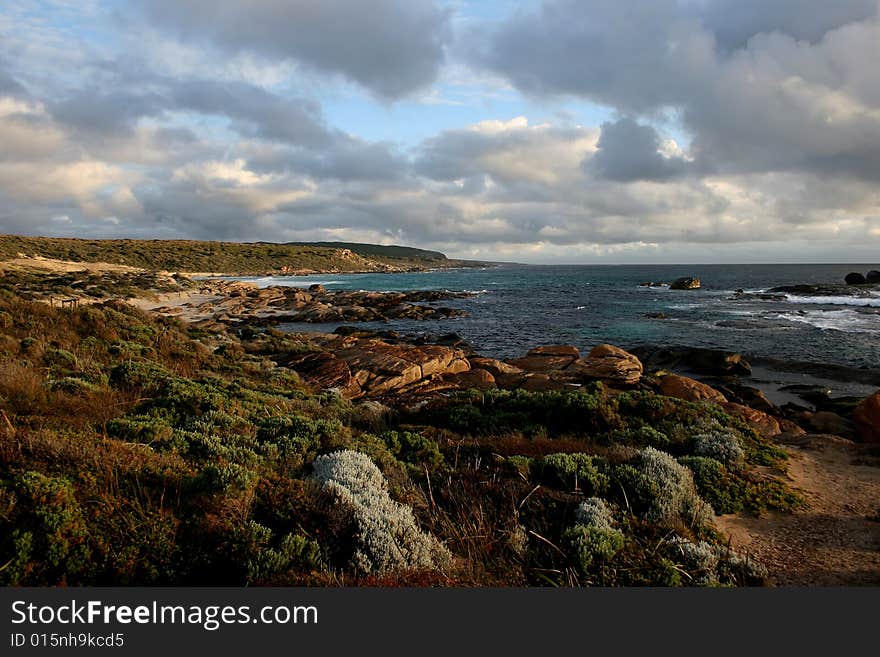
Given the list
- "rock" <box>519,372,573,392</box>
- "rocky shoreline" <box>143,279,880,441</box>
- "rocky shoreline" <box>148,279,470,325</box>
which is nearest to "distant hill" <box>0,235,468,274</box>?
"rocky shoreline" <box>148,279,470,325</box>

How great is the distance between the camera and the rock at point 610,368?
19.5 m

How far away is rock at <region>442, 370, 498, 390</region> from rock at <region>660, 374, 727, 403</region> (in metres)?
6.72

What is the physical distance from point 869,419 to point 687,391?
4.96 m

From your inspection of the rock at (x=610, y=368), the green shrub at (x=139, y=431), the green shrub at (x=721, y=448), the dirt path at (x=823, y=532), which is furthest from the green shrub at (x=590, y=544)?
the rock at (x=610, y=368)

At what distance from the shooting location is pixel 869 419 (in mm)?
12977

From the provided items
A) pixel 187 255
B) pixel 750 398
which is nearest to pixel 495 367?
pixel 750 398

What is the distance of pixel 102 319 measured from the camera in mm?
16875

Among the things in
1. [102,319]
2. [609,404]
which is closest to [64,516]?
[609,404]

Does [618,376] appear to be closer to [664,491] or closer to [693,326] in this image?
[664,491]

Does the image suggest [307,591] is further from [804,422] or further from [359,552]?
[804,422]

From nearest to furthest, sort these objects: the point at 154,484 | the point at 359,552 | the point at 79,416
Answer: the point at 359,552, the point at 154,484, the point at 79,416

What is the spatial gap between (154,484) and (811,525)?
9232 millimetres

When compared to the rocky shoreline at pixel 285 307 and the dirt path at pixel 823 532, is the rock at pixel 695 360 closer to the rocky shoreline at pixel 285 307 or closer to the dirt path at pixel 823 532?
the dirt path at pixel 823 532

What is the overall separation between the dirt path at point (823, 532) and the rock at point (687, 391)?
6.99 m
